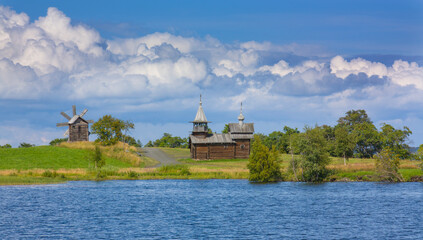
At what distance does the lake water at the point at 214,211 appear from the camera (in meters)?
40.6

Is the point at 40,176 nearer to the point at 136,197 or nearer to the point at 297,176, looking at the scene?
the point at 136,197

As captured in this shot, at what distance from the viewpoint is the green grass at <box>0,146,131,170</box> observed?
99.8 m

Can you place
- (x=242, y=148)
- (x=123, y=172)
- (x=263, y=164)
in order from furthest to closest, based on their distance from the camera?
(x=242, y=148), (x=123, y=172), (x=263, y=164)

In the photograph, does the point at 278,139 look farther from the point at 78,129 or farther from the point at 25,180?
the point at 25,180

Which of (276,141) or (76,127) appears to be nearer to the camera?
(76,127)

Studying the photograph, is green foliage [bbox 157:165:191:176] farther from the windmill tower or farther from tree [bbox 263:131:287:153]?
tree [bbox 263:131:287:153]

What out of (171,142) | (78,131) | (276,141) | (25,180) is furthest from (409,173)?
(171,142)

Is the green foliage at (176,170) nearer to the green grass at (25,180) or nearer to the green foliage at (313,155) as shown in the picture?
the green grass at (25,180)

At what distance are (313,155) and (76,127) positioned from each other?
78258mm

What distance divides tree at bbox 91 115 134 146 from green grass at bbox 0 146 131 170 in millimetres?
6988

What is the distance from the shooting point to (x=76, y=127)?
134 m

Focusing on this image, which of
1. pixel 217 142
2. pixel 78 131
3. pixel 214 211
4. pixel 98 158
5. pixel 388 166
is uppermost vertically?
pixel 78 131

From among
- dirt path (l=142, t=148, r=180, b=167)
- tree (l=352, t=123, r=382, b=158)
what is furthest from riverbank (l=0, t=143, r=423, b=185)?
tree (l=352, t=123, r=382, b=158)

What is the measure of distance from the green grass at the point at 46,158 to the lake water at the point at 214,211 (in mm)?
26463
